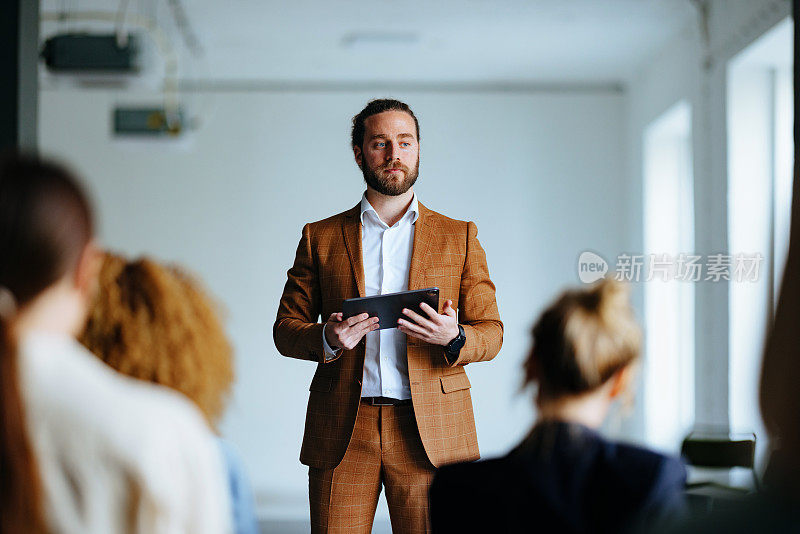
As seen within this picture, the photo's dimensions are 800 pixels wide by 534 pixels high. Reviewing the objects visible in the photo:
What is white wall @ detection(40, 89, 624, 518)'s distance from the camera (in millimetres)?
7102

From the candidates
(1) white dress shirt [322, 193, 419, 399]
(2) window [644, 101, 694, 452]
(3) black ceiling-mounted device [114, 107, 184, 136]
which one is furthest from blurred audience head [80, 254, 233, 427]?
(2) window [644, 101, 694, 452]

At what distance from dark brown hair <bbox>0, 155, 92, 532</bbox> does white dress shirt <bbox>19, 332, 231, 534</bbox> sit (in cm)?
2

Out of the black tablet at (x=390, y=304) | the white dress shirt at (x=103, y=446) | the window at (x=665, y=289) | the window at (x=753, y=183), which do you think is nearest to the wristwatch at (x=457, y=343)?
Answer: the black tablet at (x=390, y=304)

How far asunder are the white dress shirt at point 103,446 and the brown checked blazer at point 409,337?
145 centimetres

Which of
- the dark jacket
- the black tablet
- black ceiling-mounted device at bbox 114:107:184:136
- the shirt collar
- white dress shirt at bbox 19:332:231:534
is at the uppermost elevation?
black ceiling-mounted device at bbox 114:107:184:136

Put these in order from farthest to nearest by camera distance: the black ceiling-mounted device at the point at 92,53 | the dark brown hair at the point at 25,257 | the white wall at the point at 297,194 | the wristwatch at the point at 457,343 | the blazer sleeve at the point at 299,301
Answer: the white wall at the point at 297,194 → the black ceiling-mounted device at the point at 92,53 → the blazer sleeve at the point at 299,301 → the wristwatch at the point at 457,343 → the dark brown hair at the point at 25,257

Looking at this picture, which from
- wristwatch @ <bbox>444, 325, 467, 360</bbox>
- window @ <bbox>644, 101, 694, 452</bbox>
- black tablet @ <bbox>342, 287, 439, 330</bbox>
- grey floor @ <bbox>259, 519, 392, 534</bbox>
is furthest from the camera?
window @ <bbox>644, 101, 694, 452</bbox>

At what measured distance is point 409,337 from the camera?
103 inches

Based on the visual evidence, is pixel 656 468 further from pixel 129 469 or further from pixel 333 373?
pixel 333 373

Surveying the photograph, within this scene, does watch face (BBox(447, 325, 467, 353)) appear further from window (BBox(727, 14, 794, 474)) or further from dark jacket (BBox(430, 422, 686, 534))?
window (BBox(727, 14, 794, 474))

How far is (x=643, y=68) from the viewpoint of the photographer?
661cm

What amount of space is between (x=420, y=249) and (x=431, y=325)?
33 centimetres

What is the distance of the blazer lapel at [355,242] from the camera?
268 centimetres

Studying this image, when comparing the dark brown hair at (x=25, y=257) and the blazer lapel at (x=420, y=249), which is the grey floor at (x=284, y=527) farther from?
the dark brown hair at (x=25, y=257)
